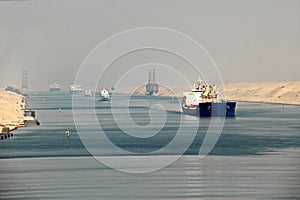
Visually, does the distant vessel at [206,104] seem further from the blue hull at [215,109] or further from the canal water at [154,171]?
the canal water at [154,171]

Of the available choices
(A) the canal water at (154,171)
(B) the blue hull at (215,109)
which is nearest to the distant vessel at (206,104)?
(B) the blue hull at (215,109)

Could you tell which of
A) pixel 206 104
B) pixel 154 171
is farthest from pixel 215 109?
pixel 154 171

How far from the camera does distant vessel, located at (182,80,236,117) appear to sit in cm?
14375

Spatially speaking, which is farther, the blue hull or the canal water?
the blue hull

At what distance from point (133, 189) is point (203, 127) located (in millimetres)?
64142

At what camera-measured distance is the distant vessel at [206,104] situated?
143750mm

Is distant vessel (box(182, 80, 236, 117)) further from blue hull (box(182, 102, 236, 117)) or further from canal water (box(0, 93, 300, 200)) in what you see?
canal water (box(0, 93, 300, 200))

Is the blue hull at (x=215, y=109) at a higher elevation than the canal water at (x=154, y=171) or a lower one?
higher

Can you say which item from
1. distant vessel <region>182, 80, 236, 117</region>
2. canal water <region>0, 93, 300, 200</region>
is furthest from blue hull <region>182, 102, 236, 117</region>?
canal water <region>0, 93, 300, 200</region>

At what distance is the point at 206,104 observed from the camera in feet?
475

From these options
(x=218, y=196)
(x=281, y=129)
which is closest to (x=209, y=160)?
(x=218, y=196)

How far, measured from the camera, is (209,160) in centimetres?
6247

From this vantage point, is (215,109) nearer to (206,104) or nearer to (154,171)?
(206,104)

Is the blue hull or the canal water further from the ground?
the blue hull
